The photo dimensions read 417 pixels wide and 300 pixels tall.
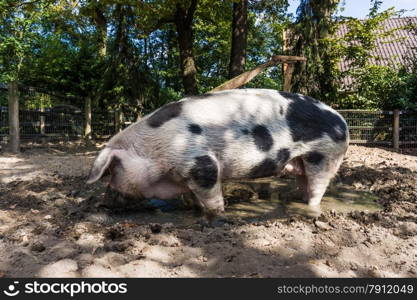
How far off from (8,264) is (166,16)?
10.0m

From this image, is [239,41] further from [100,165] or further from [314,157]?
[100,165]

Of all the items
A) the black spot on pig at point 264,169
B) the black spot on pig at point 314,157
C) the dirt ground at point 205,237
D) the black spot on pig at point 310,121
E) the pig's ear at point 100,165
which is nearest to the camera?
the dirt ground at point 205,237

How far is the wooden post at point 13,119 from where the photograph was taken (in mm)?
8258

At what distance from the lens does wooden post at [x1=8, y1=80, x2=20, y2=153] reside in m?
8.26

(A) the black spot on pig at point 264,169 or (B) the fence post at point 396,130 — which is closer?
(A) the black spot on pig at point 264,169

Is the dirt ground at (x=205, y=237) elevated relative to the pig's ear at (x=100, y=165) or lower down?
lower down

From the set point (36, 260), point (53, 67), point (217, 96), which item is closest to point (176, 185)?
point (217, 96)

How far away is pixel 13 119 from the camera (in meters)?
8.33

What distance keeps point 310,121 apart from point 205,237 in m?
1.85

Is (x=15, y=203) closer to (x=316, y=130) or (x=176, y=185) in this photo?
(x=176, y=185)

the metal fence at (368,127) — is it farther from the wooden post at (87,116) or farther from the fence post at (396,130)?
the wooden post at (87,116)

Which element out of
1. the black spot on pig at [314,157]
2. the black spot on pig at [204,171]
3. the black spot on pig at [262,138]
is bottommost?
the black spot on pig at [204,171]

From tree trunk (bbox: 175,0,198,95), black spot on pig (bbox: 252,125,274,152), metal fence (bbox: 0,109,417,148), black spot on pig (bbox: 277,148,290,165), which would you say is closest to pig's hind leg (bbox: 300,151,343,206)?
black spot on pig (bbox: 277,148,290,165)

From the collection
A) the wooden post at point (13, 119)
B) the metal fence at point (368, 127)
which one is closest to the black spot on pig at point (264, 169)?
the wooden post at point (13, 119)
